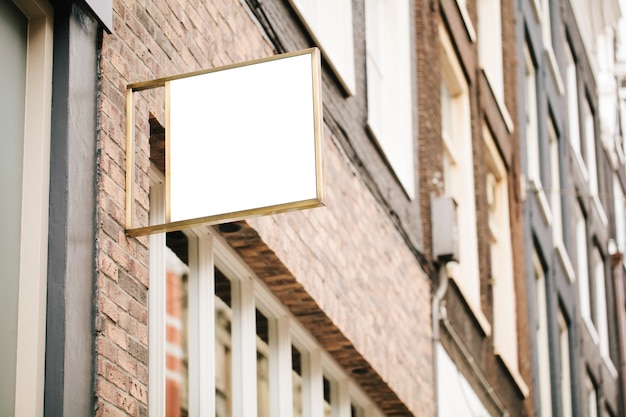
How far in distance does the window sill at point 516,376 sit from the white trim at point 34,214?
10971 mm

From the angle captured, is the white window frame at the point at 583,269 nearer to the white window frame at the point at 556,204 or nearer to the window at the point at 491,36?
the white window frame at the point at 556,204

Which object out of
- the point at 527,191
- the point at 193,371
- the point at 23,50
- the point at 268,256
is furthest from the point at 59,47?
the point at 527,191

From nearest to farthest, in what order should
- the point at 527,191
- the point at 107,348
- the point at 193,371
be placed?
the point at 107,348, the point at 193,371, the point at 527,191

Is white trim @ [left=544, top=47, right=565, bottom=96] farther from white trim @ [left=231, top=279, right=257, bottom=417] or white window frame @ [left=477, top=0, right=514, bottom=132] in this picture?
white trim @ [left=231, top=279, right=257, bottom=417]

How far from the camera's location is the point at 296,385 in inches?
373

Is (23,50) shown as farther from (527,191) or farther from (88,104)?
(527,191)

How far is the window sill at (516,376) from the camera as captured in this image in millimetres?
16375

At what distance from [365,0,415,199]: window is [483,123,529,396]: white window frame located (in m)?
4.30

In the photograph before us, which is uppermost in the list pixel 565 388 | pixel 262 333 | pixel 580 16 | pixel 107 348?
pixel 580 16

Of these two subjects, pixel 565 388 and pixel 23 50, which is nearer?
pixel 23 50

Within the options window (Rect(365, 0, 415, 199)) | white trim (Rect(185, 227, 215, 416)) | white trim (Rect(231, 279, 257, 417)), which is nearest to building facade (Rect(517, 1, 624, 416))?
window (Rect(365, 0, 415, 199))

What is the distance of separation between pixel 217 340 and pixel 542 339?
12472 mm

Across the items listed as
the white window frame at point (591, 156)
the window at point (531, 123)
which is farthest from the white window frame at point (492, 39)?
the white window frame at point (591, 156)

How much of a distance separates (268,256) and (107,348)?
104 inches
